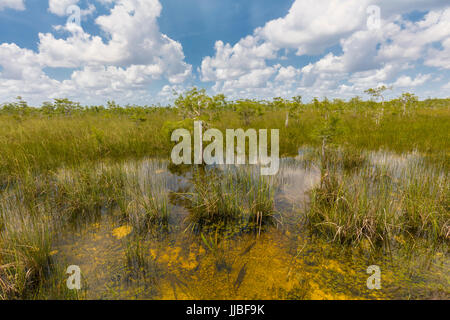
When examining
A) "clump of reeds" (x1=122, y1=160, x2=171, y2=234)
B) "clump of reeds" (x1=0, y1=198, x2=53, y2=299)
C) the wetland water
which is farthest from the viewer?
"clump of reeds" (x1=122, y1=160, x2=171, y2=234)

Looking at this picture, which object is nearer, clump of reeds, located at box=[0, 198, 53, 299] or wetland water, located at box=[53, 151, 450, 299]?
clump of reeds, located at box=[0, 198, 53, 299]

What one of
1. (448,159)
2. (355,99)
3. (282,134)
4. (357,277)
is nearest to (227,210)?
(357,277)

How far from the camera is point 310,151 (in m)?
8.91

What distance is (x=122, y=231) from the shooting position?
12.4ft

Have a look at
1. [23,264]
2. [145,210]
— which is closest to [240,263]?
[145,210]

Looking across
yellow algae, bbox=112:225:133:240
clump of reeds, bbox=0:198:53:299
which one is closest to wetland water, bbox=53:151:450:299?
yellow algae, bbox=112:225:133:240

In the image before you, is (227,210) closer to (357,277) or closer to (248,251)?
(248,251)

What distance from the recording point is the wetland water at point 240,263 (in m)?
2.53

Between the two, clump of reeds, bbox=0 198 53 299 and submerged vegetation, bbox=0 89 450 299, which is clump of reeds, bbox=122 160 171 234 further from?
clump of reeds, bbox=0 198 53 299

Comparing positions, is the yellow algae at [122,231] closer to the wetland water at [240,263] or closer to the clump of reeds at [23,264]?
the wetland water at [240,263]

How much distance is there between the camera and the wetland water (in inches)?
99.5

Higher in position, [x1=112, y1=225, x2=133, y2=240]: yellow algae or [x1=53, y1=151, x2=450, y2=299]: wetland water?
[x1=112, y1=225, x2=133, y2=240]: yellow algae

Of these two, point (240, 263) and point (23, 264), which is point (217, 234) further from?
point (23, 264)
